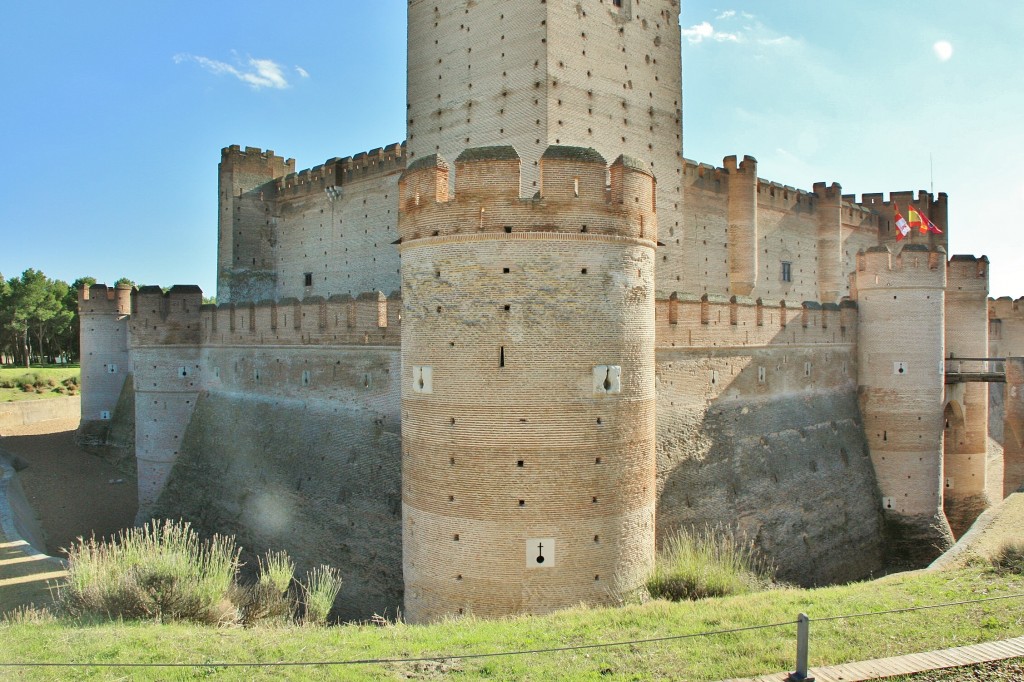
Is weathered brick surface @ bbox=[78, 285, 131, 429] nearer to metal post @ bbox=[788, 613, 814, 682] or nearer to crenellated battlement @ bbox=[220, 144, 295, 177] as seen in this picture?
crenellated battlement @ bbox=[220, 144, 295, 177]

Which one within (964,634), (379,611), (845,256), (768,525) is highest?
(845,256)

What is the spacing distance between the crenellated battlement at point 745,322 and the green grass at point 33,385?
34049 mm

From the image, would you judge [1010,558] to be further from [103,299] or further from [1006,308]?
[103,299]

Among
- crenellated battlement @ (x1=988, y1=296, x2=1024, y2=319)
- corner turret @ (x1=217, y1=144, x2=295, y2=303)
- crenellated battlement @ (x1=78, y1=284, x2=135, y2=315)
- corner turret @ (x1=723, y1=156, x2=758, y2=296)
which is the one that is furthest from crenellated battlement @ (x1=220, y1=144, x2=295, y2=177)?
crenellated battlement @ (x1=988, y1=296, x2=1024, y2=319)

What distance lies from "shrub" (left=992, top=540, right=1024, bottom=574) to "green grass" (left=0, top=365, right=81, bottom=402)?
38845mm

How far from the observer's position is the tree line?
48469 mm

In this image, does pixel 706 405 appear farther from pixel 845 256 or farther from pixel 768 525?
pixel 845 256

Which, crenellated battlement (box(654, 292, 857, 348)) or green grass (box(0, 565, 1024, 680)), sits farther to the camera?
crenellated battlement (box(654, 292, 857, 348))

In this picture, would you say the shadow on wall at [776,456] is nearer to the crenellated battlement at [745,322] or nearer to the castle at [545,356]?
the castle at [545,356]

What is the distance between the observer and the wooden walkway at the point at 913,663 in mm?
5461

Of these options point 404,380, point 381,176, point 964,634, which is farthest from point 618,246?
point 381,176

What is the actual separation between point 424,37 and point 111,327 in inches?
677

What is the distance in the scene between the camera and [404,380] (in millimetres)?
9461

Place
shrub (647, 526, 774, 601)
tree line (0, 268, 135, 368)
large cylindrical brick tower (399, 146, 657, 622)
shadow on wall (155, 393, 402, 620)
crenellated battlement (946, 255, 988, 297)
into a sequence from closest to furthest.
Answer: large cylindrical brick tower (399, 146, 657, 622)
shrub (647, 526, 774, 601)
shadow on wall (155, 393, 402, 620)
crenellated battlement (946, 255, 988, 297)
tree line (0, 268, 135, 368)
